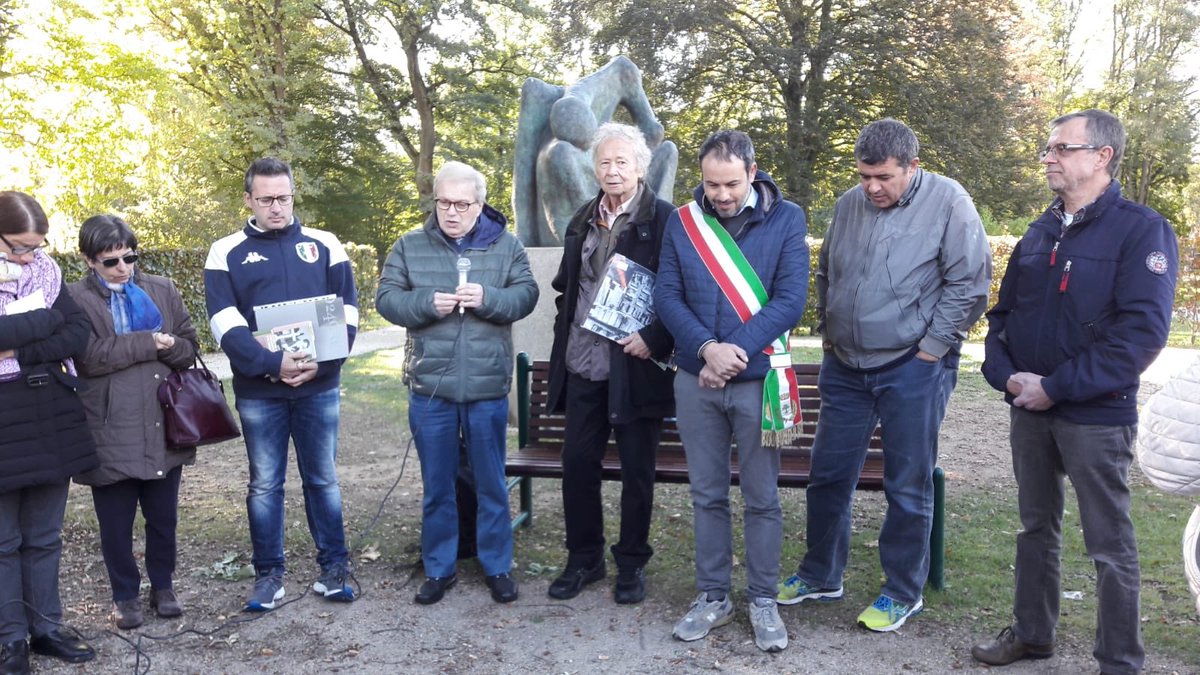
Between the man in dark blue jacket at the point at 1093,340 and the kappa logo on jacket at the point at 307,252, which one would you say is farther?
the kappa logo on jacket at the point at 307,252

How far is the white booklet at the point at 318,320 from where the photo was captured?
4.13m

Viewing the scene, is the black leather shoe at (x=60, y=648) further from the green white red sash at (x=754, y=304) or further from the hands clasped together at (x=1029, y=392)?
the hands clasped together at (x=1029, y=392)

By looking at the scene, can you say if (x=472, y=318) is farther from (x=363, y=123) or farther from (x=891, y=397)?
(x=363, y=123)

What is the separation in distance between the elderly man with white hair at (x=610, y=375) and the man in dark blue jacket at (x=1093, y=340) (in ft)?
4.48

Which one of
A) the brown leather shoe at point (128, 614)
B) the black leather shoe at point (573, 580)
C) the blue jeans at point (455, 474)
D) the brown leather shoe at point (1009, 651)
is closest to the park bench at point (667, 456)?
the blue jeans at point (455, 474)

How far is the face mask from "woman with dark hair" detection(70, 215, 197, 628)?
0.36 m

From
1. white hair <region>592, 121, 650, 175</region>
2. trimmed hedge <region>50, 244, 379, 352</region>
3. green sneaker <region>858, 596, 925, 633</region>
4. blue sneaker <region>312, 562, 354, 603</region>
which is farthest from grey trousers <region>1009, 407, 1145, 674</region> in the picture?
trimmed hedge <region>50, 244, 379, 352</region>

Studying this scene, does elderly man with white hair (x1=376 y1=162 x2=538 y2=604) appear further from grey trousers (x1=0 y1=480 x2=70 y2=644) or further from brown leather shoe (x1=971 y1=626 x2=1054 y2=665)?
brown leather shoe (x1=971 y1=626 x2=1054 y2=665)

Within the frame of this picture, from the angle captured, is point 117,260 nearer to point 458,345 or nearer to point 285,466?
point 285,466

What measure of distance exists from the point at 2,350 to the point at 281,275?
3.50 feet

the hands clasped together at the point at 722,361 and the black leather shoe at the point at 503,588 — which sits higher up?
the hands clasped together at the point at 722,361

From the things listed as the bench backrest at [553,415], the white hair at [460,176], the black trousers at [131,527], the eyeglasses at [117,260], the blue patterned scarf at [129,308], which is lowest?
the black trousers at [131,527]

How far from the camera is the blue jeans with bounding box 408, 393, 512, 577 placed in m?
4.29

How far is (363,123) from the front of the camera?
27.9 metres
